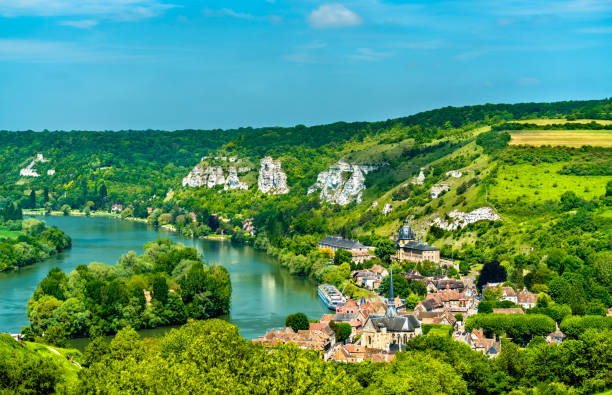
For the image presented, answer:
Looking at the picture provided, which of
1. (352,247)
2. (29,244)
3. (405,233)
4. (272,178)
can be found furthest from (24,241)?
(272,178)

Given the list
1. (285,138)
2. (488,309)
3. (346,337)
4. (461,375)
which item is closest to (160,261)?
(346,337)

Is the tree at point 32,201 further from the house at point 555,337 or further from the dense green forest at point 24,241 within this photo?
the house at point 555,337

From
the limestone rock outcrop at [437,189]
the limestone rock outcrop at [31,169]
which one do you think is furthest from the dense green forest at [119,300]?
the limestone rock outcrop at [31,169]

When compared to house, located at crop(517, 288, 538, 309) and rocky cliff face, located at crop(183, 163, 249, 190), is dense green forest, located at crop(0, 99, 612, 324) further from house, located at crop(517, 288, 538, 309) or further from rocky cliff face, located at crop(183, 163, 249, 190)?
rocky cliff face, located at crop(183, 163, 249, 190)

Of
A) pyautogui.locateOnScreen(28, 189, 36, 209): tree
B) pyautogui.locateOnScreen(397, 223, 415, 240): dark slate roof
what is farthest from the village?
pyautogui.locateOnScreen(28, 189, 36, 209): tree

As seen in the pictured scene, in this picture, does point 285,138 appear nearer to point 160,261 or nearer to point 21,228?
point 21,228
